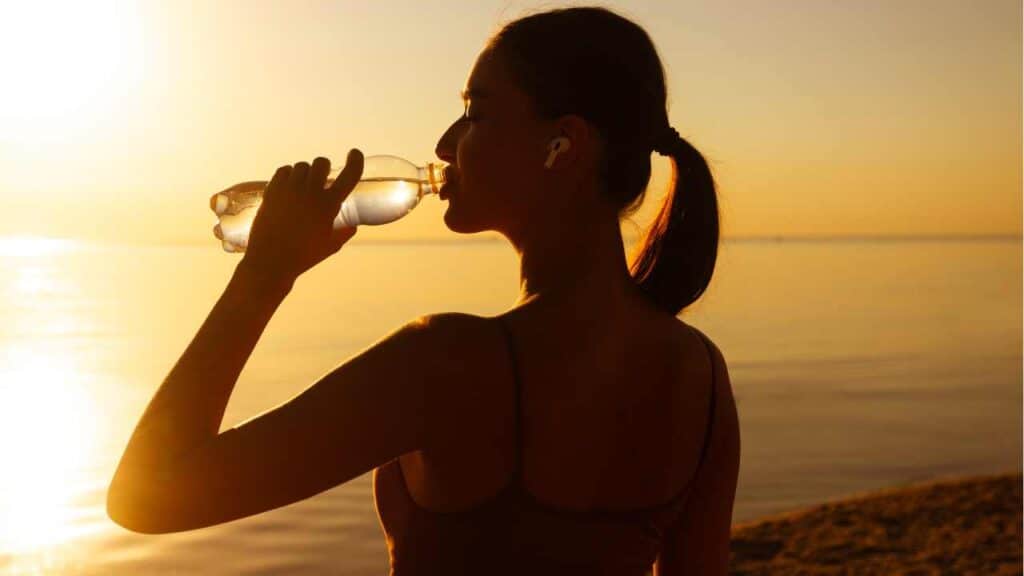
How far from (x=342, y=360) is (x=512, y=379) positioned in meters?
13.6

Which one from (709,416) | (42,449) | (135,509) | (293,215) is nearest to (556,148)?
(293,215)

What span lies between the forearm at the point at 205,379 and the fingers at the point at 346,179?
0.16 metres

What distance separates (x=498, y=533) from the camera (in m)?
1.90

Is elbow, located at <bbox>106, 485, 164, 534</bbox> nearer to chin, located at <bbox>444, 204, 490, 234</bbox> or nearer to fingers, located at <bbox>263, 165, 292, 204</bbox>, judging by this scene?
fingers, located at <bbox>263, 165, 292, 204</bbox>

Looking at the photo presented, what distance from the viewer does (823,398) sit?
18.1 m

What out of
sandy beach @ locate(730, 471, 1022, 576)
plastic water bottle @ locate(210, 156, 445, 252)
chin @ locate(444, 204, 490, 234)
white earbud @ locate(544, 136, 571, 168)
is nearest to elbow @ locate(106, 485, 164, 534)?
chin @ locate(444, 204, 490, 234)

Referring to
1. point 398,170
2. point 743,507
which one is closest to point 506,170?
point 398,170

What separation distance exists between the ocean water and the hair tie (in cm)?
24

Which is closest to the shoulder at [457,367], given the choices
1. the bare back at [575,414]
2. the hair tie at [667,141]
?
the bare back at [575,414]

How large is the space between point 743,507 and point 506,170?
10.1 m

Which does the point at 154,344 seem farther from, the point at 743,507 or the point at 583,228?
the point at 583,228

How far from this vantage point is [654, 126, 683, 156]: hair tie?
7.15 feet

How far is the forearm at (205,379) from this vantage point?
5.53ft

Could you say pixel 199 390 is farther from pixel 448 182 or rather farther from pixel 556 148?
pixel 556 148
